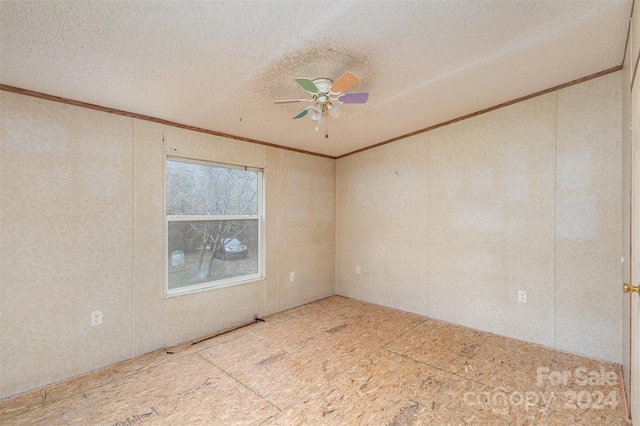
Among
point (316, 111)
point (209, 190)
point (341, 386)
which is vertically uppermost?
point (316, 111)

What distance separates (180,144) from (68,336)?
1.94 metres

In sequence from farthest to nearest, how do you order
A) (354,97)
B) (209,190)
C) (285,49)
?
(209,190)
(354,97)
(285,49)

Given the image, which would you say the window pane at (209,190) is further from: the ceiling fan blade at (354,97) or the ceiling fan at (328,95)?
the ceiling fan blade at (354,97)

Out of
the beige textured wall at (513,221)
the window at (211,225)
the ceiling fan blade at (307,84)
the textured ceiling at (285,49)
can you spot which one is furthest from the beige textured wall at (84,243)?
the beige textured wall at (513,221)

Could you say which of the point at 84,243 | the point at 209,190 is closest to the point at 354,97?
the point at 209,190

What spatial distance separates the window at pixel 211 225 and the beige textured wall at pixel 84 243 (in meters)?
0.14

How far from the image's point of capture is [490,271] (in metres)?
3.14

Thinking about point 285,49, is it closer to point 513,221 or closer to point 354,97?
point 354,97

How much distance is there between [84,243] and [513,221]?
4056 mm

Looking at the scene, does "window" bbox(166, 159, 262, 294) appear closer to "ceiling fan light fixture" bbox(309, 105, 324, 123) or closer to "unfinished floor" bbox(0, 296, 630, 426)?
"unfinished floor" bbox(0, 296, 630, 426)

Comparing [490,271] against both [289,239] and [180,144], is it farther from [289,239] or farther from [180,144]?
[180,144]

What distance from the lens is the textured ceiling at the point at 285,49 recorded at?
4.99 ft

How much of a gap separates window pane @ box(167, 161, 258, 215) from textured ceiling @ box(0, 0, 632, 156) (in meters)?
0.60

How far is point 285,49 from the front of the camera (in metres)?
1.84
